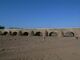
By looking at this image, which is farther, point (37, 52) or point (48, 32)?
point (48, 32)

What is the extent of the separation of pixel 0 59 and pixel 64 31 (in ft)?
161

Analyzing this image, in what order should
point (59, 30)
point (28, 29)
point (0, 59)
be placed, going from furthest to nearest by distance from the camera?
point (28, 29)
point (59, 30)
point (0, 59)

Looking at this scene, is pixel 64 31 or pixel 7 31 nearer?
pixel 64 31

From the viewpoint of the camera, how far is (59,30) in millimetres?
58625

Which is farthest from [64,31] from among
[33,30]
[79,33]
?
[33,30]

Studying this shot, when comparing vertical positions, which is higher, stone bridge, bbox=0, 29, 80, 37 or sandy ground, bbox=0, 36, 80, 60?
stone bridge, bbox=0, 29, 80, 37

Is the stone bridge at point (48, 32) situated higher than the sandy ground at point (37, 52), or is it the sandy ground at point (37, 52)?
the stone bridge at point (48, 32)

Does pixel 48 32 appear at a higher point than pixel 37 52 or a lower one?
higher

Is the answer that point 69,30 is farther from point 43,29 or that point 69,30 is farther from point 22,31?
point 22,31

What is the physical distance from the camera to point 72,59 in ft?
37.4

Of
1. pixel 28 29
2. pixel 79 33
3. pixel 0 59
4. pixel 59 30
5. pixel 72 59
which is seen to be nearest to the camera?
pixel 0 59

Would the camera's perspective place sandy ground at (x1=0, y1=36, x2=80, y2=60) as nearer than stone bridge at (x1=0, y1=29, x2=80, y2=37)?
Yes

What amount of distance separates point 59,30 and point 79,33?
7023mm

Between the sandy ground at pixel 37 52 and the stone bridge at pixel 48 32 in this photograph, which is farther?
the stone bridge at pixel 48 32
